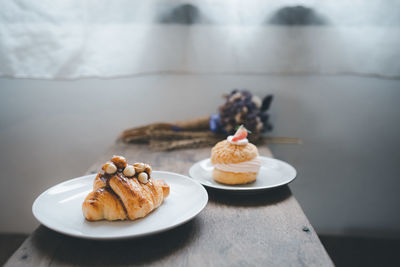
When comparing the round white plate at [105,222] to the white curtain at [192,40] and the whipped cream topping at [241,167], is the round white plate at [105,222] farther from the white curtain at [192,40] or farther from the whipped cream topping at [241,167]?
the white curtain at [192,40]

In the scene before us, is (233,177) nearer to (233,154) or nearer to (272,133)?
(233,154)

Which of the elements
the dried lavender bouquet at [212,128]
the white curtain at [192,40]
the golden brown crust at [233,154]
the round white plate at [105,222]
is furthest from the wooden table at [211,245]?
the white curtain at [192,40]

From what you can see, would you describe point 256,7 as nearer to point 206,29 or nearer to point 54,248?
point 206,29

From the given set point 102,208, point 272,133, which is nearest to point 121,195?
point 102,208

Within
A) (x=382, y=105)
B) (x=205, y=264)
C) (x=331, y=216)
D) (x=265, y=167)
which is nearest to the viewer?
(x=205, y=264)

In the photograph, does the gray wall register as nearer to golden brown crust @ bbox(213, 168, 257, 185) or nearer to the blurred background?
the blurred background

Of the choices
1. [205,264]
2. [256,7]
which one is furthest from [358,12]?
[205,264]

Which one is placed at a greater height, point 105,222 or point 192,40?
point 192,40
